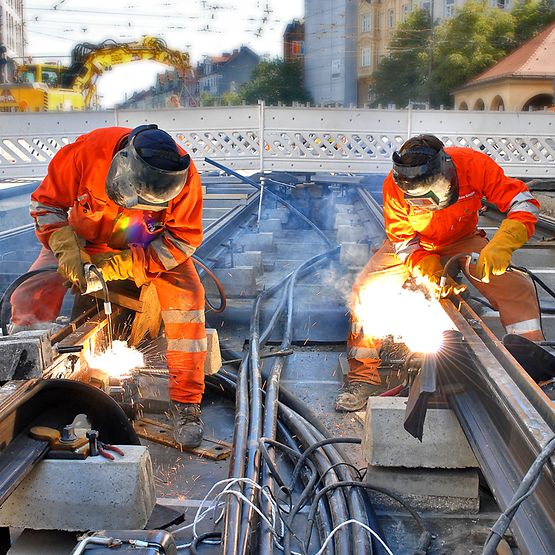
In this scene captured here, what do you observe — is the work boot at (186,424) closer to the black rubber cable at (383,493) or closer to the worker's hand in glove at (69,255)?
the worker's hand in glove at (69,255)

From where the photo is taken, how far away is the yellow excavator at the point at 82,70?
19.8m

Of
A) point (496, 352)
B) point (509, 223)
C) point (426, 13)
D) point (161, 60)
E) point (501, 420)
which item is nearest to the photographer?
point (501, 420)

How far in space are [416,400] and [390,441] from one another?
1.13 feet

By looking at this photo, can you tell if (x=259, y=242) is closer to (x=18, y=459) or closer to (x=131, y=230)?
(x=131, y=230)

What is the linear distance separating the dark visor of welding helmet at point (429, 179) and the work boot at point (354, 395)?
1219mm

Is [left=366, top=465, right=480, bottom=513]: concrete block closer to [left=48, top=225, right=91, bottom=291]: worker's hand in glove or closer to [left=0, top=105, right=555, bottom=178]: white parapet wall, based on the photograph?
[left=48, top=225, right=91, bottom=291]: worker's hand in glove

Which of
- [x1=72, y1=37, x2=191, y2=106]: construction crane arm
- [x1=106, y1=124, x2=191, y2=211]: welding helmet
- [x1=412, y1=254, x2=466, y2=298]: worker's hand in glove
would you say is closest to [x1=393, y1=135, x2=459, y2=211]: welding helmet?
[x1=412, y1=254, x2=466, y2=298]: worker's hand in glove

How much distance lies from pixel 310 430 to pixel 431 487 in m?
0.72

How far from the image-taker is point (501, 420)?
249 cm

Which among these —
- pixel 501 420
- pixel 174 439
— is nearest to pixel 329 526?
pixel 501 420

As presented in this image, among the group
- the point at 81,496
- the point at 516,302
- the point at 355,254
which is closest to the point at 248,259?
the point at 355,254

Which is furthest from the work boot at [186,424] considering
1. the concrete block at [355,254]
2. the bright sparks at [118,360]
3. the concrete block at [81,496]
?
the concrete block at [355,254]

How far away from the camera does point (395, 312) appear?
4504 millimetres

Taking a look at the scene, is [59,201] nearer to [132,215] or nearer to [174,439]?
[132,215]
